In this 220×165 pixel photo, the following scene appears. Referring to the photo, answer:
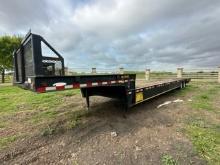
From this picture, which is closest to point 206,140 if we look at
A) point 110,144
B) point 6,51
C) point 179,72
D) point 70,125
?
point 110,144

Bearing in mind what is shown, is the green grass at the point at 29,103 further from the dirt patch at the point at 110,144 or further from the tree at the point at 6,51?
the tree at the point at 6,51

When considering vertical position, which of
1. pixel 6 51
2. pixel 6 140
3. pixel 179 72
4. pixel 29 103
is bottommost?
pixel 6 140

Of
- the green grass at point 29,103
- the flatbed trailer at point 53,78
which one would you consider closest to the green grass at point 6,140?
the flatbed trailer at point 53,78

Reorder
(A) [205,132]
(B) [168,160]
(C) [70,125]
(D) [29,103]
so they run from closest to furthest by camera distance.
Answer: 1. (B) [168,160]
2. (A) [205,132]
3. (C) [70,125]
4. (D) [29,103]

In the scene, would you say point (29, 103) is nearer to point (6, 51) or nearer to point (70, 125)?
point (70, 125)

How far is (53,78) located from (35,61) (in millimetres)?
424

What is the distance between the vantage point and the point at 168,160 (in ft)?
8.54

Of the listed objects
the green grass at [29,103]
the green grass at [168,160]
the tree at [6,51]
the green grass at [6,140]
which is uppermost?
the tree at [6,51]

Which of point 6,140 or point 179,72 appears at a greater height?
point 179,72

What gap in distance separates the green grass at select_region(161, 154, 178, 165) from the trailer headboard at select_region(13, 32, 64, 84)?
98.4 inches

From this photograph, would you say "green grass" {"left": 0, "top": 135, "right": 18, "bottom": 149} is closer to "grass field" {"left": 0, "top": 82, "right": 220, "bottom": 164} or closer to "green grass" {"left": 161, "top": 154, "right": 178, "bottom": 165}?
"grass field" {"left": 0, "top": 82, "right": 220, "bottom": 164}

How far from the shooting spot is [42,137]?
3.56 metres

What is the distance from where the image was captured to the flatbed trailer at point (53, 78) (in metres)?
2.90

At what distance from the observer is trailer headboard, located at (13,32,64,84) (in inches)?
115
